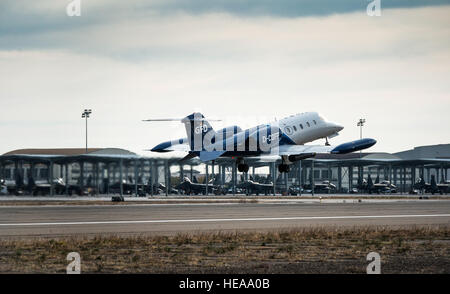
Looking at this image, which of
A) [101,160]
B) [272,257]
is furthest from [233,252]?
[101,160]

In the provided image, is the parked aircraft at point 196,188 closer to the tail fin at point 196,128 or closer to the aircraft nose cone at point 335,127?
the tail fin at point 196,128

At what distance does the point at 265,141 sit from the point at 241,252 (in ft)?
174

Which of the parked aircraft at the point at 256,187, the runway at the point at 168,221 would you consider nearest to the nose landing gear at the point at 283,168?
the runway at the point at 168,221

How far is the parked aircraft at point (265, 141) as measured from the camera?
77.5m

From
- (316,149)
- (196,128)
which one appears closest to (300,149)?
(316,149)

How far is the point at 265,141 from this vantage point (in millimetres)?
81125

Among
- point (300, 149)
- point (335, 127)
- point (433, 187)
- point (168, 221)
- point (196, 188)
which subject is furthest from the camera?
point (433, 187)

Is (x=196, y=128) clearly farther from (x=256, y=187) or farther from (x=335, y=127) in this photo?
(x=256, y=187)

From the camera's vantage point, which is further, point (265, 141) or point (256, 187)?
point (256, 187)

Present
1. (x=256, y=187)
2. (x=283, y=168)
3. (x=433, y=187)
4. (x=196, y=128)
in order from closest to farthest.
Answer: (x=283, y=168) < (x=196, y=128) < (x=256, y=187) < (x=433, y=187)

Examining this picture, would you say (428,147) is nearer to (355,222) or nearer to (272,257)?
(355,222)

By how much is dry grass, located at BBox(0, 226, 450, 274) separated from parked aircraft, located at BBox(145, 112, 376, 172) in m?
39.8

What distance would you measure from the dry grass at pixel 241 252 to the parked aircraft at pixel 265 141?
39830 mm

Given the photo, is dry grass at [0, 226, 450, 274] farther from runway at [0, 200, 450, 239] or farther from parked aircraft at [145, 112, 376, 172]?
parked aircraft at [145, 112, 376, 172]
